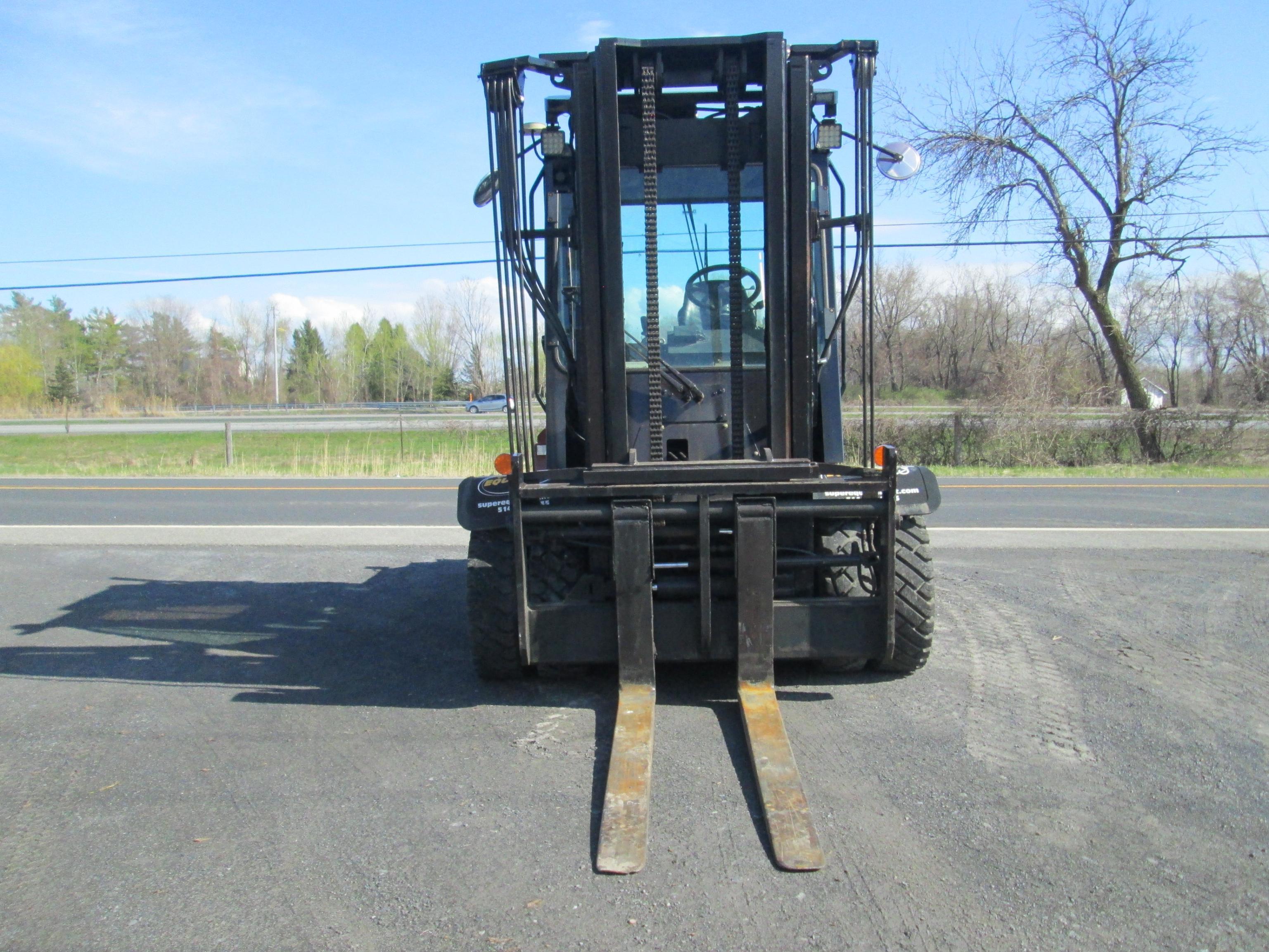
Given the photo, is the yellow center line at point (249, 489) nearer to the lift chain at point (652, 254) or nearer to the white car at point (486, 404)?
the lift chain at point (652, 254)

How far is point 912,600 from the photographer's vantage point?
16.9 feet

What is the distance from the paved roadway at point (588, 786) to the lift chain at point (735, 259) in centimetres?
144

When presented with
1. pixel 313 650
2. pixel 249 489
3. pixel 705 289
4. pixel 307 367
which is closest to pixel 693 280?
pixel 705 289

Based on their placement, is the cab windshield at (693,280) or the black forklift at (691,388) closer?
the black forklift at (691,388)

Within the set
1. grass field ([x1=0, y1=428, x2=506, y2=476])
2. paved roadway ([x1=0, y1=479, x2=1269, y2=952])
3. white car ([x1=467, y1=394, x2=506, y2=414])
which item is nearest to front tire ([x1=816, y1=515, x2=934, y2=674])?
paved roadway ([x1=0, y1=479, x2=1269, y2=952])

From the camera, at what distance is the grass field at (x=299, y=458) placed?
21531 mm

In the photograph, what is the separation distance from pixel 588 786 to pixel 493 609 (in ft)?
4.72

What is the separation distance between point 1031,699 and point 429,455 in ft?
69.6

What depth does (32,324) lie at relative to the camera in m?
71.4

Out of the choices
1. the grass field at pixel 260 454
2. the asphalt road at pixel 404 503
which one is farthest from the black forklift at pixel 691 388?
the grass field at pixel 260 454

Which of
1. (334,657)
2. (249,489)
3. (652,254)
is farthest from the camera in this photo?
(249,489)

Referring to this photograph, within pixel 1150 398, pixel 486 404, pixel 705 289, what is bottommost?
pixel 1150 398

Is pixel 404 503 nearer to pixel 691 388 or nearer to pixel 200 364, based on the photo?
pixel 691 388

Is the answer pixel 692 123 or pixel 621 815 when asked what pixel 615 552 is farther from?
pixel 692 123
